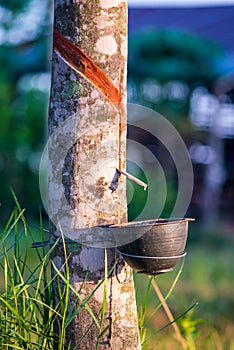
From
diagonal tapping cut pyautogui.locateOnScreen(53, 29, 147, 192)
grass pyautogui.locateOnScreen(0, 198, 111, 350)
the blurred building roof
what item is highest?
the blurred building roof

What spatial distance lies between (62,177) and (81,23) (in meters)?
0.37

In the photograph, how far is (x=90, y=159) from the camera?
1654 millimetres

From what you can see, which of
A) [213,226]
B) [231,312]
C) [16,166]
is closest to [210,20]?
[213,226]

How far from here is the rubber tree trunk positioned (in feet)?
5.42

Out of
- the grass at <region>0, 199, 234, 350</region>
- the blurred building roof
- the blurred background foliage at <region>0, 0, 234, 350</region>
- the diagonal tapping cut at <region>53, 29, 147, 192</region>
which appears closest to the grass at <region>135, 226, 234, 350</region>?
the grass at <region>0, 199, 234, 350</region>

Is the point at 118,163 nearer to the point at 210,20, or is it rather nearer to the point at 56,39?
the point at 56,39

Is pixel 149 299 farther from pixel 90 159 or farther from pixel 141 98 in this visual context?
pixel 141 98

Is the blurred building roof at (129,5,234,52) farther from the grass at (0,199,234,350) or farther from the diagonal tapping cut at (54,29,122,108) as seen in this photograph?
the diagonal tapping cut at (54,29,122,108)

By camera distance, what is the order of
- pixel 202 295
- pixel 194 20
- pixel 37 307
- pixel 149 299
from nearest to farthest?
pixel 37 307 → pixel 149 299 → pixel 202 295 → pixel 194 20

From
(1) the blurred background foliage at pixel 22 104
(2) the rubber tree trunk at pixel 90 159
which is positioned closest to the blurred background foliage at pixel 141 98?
(1) the blurred background foliage at pixel 22 104

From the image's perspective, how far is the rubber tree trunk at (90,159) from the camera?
65.1 inches

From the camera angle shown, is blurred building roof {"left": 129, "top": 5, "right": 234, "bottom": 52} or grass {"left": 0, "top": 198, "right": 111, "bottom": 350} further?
blurred building roof {"left": 129, "top": 5, "right": 234, "bottom": 52}

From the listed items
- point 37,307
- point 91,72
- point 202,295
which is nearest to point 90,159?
point 91,72

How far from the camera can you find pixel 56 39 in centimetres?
171
